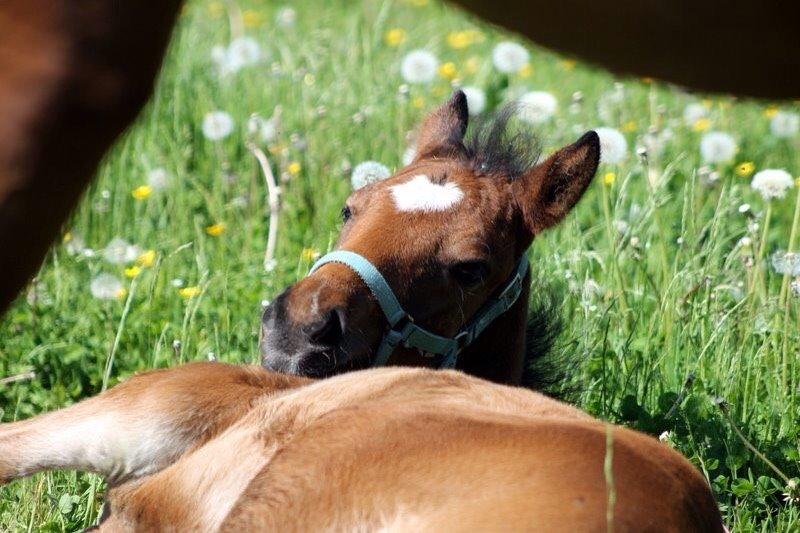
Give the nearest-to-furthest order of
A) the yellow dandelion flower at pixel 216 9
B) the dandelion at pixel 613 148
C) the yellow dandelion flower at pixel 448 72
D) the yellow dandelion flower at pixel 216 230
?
the dandelion at pixel 613 148 → the yellow dandelion flower at pixel 216 230 → the yellow dandelion flower at pixel 448 72 → the yellow dandelion flower at pixel 216 9

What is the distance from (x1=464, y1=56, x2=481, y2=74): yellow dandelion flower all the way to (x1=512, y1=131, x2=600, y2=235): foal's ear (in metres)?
4.29

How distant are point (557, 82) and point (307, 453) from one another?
6450 millimetres

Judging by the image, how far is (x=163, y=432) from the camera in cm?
318

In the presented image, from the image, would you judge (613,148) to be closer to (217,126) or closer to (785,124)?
(217,126)

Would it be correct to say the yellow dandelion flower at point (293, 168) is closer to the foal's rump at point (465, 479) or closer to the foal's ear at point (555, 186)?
the foal's ear at point (555, 186)

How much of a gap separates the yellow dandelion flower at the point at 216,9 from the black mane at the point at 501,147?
6146mm

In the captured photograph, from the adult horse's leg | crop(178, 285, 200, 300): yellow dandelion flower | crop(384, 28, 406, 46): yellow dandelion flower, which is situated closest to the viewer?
the adult horse's leg

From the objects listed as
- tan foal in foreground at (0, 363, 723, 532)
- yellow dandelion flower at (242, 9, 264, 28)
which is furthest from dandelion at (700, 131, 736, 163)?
yellow dandelion flower at (242, 9, 264, 28)

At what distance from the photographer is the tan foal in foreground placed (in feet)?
7.84

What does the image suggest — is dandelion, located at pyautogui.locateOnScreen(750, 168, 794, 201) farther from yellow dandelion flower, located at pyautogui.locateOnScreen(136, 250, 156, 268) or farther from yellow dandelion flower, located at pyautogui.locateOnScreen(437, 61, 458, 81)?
yellow dandelion flower, located at pyautogui.locateOnScreen(437, 61, 458, 81)

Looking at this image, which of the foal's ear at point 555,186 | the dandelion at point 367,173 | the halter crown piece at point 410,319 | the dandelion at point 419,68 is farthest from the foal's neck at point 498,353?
the dandelion at point 419,68

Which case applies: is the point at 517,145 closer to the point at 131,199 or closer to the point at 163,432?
the point at 163,432

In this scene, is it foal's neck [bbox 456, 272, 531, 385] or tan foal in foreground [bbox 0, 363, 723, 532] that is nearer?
tan foal in foreground [bbox 0, 363, 723, 532]

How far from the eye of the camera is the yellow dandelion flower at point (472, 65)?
332 inches
